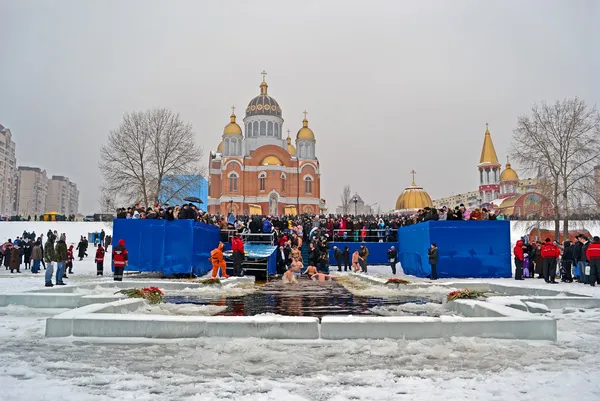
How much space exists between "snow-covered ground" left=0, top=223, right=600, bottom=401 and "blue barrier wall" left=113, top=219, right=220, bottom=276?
11254mm

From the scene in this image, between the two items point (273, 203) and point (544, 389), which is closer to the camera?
point (544, 389)

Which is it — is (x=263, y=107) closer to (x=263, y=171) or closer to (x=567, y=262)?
(x=263, y=171)

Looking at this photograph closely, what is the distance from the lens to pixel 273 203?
69.8 m

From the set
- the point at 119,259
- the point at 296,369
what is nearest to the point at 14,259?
the point at 119,259

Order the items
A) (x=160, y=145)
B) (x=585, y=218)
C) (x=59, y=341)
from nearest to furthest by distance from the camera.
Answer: (x=59, y=341) → (x=585, y=218) → (x=160, y=145)

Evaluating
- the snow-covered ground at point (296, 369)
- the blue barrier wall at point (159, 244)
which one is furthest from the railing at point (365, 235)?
the snow-covered ground at point (296, 369)

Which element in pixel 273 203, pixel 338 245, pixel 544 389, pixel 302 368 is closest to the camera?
pixel 544 389

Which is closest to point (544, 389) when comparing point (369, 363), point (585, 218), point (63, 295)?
point (369, 363)

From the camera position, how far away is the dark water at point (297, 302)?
947 cm

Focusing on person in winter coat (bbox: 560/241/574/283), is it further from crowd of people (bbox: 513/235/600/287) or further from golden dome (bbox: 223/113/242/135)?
golden dome (bbox: 223/113/242/135)

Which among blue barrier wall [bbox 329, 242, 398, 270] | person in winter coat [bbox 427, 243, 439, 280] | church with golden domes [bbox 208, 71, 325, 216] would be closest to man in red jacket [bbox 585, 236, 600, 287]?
person in winter coat [bbox 427, 243, 439, 280]

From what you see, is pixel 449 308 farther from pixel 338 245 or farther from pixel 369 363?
pixel 338 245

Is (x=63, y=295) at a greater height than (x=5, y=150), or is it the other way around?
(x=5, y=150)

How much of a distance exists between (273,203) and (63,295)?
59.2 metres
